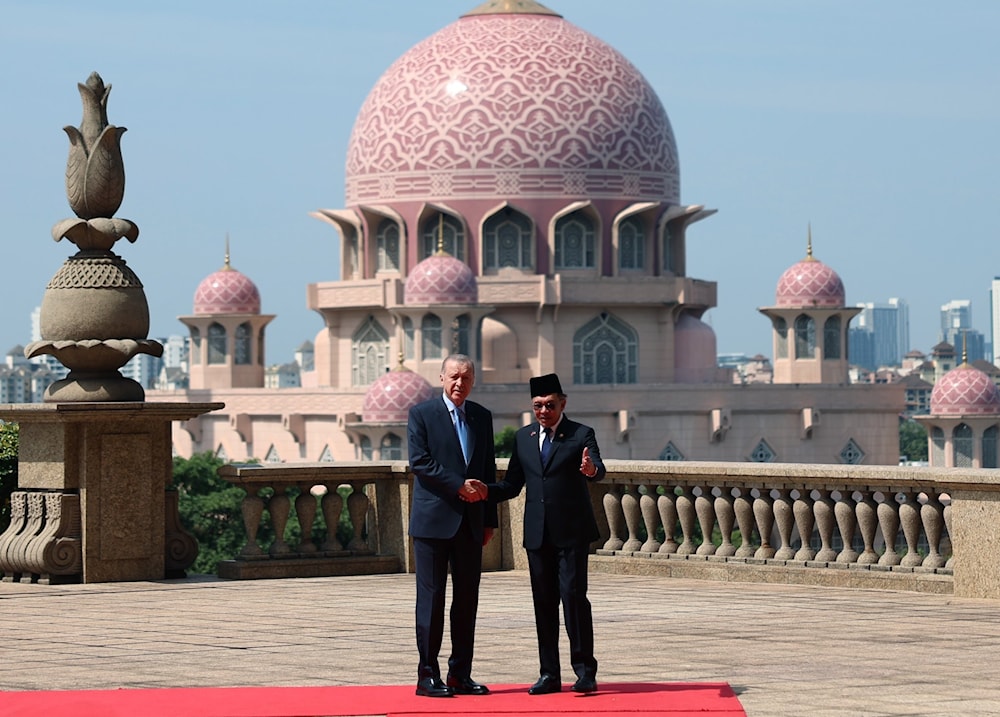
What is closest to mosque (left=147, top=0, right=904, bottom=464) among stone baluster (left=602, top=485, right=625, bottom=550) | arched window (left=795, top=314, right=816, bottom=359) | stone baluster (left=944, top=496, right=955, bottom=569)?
arched window (left=795, top=314, right=816, bottom=359)

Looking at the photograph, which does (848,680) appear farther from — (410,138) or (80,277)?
(410,138)

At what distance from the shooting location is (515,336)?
202 feet

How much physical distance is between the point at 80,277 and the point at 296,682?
5.46 meters

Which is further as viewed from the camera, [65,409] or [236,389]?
[236,389]

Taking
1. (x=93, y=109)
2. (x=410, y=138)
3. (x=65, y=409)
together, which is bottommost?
(x=65, y=409)

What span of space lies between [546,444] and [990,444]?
53.1 m

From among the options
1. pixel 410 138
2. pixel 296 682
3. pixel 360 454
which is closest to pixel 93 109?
pixel 296 682

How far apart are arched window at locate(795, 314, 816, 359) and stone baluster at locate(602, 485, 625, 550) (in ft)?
160

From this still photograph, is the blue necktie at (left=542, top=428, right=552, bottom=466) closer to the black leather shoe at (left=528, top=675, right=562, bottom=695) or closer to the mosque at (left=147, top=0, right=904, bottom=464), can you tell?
the black leather shoe at (left=528, top=675, right=562, bottom=695)

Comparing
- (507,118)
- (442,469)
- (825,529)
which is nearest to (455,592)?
(442,469)

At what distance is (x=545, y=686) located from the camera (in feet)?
31.6

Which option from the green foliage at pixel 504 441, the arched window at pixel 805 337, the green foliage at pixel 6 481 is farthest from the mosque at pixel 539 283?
the green foliage at pixel 6 481

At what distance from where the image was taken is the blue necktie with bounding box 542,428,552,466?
9.98 m

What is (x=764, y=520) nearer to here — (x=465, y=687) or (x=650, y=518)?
(x=650, y=518)
